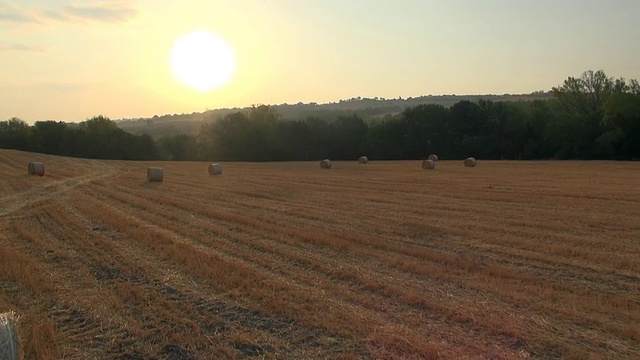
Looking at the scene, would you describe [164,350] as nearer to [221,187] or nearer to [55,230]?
[55,230]

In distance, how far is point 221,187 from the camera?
21.8 m

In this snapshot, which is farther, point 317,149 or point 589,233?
point 317,149

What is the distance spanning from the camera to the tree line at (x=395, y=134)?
167 ft

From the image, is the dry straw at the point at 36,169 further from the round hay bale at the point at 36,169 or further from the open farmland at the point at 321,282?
the open farmland at the point at 321,282

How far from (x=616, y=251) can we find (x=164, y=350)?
7.87m

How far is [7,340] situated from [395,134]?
180ft

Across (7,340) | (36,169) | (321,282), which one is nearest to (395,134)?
(36,169)

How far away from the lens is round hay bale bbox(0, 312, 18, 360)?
4082 mm

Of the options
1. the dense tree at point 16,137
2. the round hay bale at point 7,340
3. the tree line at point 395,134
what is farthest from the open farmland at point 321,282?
the dense tree at point 16,137

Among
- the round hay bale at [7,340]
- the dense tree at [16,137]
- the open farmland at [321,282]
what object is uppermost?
the dense tree at [16,137]

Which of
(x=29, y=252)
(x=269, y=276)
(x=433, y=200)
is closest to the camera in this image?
(x=269, y=276)

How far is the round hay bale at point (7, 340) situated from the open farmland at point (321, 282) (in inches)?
24.5

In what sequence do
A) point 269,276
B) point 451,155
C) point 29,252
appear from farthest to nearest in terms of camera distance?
point 451,155
point 29,252
point 269,276

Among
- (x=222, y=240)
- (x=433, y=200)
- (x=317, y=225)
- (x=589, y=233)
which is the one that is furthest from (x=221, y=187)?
(x=589, y=233)
